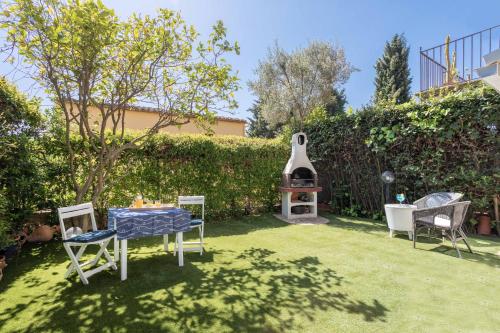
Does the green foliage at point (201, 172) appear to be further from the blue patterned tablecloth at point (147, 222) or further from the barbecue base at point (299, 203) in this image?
the blue patterned tablecloth at point (147, 222)

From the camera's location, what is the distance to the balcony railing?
6.73 metres

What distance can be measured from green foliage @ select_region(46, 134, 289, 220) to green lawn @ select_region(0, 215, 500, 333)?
189 cm

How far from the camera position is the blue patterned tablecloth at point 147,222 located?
12.2 feet

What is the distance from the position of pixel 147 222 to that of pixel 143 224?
60 millimetres

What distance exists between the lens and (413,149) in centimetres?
694

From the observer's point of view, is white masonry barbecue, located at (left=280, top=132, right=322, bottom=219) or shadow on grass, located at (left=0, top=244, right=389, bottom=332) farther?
white masonry barbecue, located at (left=280, top=132, right=322, bottom=219)

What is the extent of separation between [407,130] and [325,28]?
31.3ft

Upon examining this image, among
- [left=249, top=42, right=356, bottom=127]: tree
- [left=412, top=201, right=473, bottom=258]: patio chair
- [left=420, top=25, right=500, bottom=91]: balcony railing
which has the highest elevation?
[left=249, top=42, right=356, bottom=127]: tree

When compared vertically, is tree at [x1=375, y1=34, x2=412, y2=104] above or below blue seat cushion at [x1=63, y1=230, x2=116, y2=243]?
above

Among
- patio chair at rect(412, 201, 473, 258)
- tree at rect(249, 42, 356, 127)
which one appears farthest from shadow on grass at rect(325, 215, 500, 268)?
tree at rect(249, 42, 356, 127)

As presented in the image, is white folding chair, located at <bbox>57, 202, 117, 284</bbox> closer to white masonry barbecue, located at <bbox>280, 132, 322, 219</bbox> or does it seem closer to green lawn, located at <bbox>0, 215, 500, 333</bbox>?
green lawn, located at <bbox>0, 215, 500, 333</bbox>

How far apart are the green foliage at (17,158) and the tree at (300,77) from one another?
11778mm

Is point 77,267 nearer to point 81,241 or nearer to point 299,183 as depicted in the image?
point 81,241

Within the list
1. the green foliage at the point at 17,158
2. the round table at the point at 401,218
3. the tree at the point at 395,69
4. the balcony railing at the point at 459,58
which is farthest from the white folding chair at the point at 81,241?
the tree at the point at 395,69
